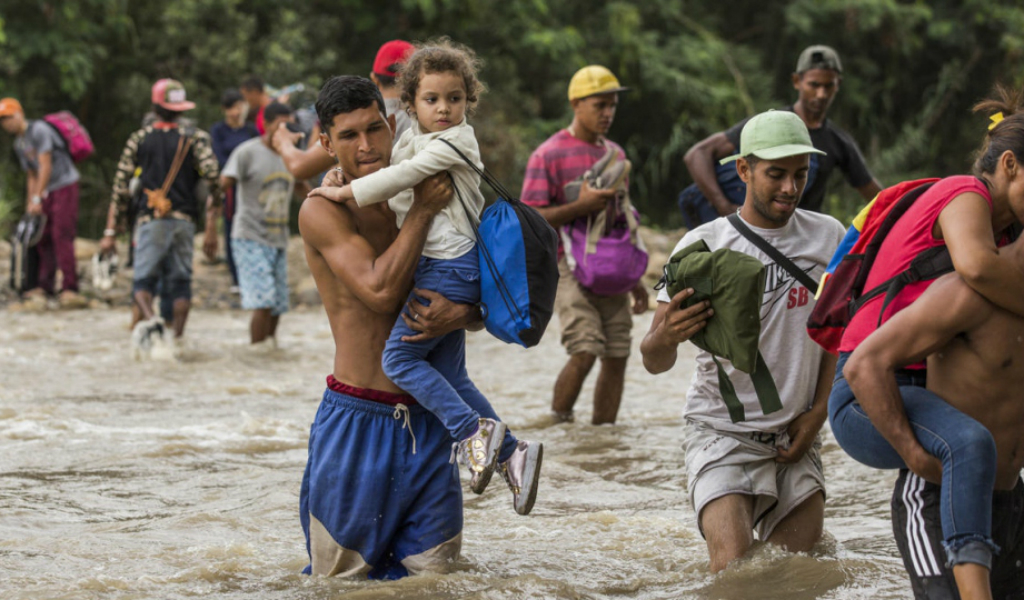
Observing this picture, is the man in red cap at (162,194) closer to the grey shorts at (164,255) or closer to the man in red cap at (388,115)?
the grey shorts at (164,255)

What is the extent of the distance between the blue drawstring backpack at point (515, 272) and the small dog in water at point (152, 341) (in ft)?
22.3

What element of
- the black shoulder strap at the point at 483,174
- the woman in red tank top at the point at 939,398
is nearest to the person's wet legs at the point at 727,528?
the woman in red tank top at the point at 939,398

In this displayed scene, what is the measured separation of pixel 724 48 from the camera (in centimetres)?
1994

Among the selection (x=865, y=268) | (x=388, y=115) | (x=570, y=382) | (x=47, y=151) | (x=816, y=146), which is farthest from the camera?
(x=47, y=151)

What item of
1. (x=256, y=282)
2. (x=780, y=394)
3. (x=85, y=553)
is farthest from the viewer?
(x=256, y=282)

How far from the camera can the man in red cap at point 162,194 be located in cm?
1016

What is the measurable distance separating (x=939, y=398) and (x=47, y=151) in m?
11.3

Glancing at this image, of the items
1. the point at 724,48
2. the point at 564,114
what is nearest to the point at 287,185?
the point at 564,114

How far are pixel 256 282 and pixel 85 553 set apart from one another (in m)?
5.27

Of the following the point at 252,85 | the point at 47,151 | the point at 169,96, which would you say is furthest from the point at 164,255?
the point at 47,151

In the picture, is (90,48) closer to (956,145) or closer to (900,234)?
(956,145)

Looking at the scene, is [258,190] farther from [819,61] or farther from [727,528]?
[727,528]

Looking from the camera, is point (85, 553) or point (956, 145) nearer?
point (85, 553)

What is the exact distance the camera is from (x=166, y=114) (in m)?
10.2
